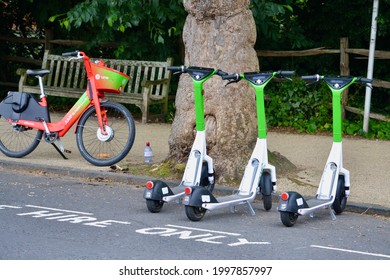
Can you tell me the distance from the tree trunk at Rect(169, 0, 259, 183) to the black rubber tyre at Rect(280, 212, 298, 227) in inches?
88.6

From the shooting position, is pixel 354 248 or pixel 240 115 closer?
pixel 354 248

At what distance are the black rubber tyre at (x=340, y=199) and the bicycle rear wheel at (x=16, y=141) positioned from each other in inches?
186

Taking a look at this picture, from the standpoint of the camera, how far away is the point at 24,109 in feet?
41.9

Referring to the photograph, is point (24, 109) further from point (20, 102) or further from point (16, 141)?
point (16, 141)

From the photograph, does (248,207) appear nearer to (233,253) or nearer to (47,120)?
(233,253)

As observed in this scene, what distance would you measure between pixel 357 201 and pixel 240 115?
6.32ft

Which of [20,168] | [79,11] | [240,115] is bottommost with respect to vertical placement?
[20,168]

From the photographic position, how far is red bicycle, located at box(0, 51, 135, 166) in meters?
12.2

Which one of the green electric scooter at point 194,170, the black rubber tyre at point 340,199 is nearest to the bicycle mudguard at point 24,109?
the green electric scooter at point 194,170

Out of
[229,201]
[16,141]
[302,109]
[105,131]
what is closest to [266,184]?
[229,201]

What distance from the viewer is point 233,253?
781 centimetres

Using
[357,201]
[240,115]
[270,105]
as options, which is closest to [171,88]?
[270,105]

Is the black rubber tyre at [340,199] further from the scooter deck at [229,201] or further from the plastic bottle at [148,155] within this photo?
the plastic bottle at [148,155]

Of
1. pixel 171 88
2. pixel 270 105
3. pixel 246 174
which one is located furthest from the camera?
pixel 171 88
